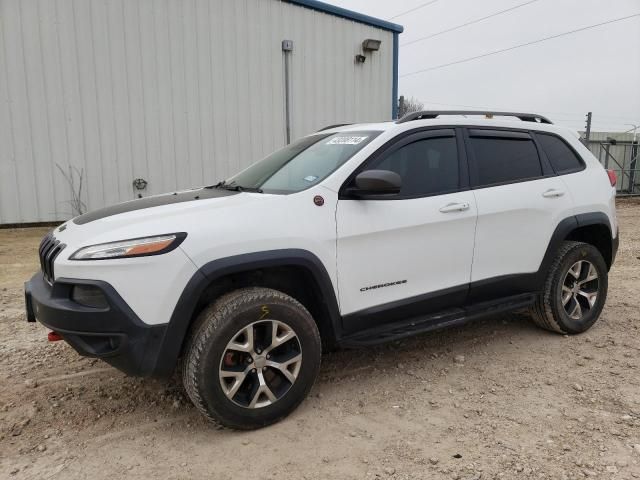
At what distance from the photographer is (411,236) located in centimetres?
334

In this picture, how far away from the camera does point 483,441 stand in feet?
9.08

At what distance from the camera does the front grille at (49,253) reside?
112 inches

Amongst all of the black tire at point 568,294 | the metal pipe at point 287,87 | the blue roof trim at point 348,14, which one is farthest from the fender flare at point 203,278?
the blue roof trim at point 348,14

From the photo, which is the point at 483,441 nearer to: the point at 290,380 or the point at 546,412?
the point at 546,412

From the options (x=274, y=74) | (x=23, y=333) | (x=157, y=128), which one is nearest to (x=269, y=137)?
(x=274, y=74)

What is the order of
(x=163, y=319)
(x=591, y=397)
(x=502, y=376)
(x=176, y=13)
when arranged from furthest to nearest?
(x=176, y=13) → (x=502, y=376) → (x=591, y=397) → (x=163, y=319)

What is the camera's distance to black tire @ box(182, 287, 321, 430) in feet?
8.84

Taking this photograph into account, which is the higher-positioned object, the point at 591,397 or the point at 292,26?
the point at 292,26

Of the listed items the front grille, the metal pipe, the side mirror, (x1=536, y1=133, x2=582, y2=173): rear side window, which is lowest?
the front grille

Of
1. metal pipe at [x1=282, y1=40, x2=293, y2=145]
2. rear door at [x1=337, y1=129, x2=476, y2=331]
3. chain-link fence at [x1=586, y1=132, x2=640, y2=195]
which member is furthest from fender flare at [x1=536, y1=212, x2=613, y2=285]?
chain-link fence at [x1=586, y1=132, x2=640, y2=195]

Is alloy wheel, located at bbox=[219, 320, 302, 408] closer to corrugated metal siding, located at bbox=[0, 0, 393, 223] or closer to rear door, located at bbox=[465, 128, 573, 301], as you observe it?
rear door, located at bbox=[465, 128, 573, 301]

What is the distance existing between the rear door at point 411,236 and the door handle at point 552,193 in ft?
2.62

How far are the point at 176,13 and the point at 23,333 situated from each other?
7214 millimetres

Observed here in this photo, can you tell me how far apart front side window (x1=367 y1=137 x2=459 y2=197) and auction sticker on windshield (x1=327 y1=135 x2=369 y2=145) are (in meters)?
0.21
